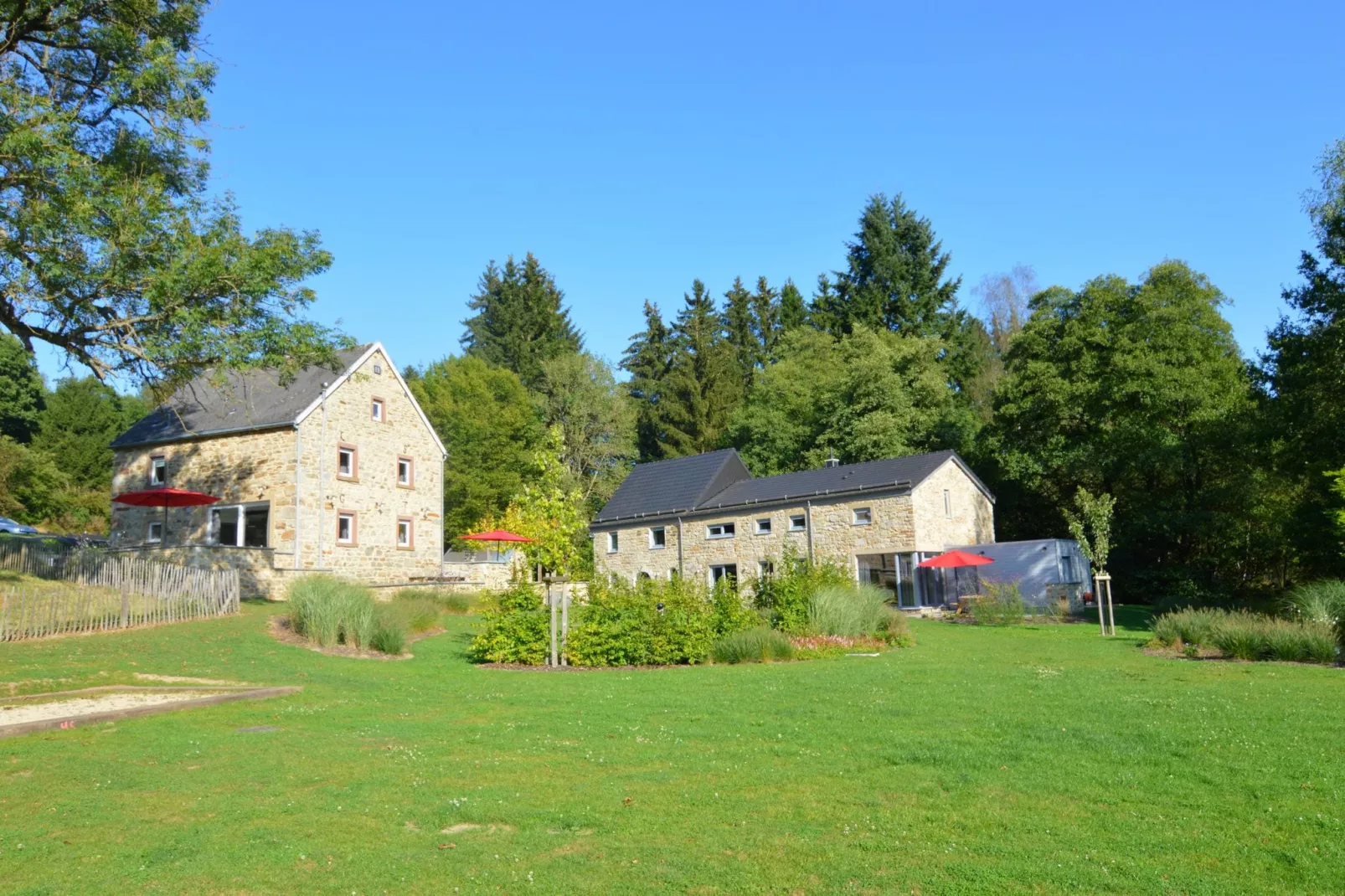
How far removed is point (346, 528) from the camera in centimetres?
3316

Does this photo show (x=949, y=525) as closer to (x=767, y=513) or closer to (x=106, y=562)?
(x=767, y=513)

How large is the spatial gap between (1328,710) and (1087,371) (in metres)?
31.7

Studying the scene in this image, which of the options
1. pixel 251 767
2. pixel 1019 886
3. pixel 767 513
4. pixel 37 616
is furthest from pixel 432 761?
pixel 767 513

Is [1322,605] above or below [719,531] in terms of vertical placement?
below

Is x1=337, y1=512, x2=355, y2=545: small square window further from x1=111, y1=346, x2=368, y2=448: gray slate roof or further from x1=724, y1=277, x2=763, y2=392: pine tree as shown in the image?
x1=724, y1=277, x2=763, y2=392: pine tree

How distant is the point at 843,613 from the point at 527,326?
53.9 m

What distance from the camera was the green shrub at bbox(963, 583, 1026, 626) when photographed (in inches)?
1094

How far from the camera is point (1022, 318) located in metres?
60.9

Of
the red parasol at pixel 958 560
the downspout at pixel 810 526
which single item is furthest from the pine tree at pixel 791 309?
the red parasol at pixel 958 560

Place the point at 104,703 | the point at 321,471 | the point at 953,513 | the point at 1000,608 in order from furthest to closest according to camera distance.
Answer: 1. the point at 953,513
2. the point at 321,471
3. the point at 1000,608
4. the point at 104,703

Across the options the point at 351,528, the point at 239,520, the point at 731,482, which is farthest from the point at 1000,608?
the point at 239,520

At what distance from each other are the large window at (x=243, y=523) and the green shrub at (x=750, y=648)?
20.6 meters

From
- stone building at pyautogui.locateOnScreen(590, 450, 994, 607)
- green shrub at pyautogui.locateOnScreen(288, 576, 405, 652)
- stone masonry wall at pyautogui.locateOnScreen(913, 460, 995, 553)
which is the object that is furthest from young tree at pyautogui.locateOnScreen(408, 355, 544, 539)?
green shrub at pyautogui.locateOnScreen(288, 576, 405, 652)

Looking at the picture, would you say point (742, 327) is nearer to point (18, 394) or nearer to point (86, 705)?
point (18, 394)
